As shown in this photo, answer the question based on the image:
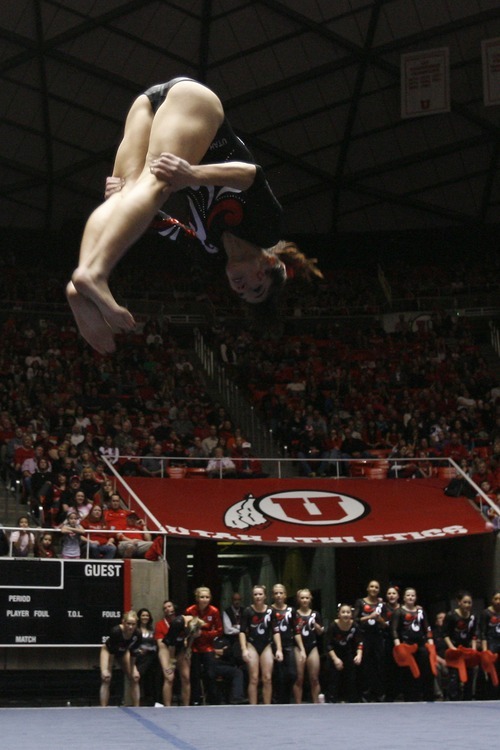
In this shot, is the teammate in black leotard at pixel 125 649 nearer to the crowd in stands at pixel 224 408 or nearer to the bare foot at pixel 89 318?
the crowd in stands at pixel 224 408

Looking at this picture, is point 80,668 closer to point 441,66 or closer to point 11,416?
point 11,416

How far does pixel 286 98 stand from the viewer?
2762 centimetres

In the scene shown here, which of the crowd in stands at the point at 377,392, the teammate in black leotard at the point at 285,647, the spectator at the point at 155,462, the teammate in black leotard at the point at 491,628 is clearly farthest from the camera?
the crowd in stands at the point at 377,392

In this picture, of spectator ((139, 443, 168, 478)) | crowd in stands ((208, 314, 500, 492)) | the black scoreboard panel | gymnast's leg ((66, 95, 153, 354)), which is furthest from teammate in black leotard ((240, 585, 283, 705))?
gymnast's leg ((66, 95, 153, 354))

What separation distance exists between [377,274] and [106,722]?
2505 cm

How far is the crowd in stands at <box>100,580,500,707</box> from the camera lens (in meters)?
13.9

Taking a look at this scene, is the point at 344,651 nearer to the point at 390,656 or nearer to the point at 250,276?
the point at 390,656

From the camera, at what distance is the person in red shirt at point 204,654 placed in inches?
554

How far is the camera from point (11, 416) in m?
19.9

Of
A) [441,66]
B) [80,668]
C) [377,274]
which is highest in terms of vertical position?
[441,66]

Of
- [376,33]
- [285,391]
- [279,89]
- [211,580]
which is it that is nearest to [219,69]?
[279,89]

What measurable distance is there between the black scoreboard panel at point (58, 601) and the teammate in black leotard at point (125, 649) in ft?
2.22

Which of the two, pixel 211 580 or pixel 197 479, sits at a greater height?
pixel 197 479

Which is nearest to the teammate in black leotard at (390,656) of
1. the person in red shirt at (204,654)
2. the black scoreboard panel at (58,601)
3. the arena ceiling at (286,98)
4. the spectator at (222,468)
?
the person in red shirt at (204,654)
